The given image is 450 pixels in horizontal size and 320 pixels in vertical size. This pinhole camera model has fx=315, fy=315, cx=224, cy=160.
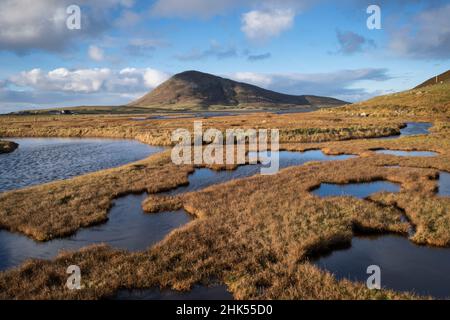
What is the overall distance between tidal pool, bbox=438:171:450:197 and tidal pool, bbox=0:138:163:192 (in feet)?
111

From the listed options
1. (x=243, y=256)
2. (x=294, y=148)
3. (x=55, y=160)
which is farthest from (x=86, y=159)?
(x=243, y=256)

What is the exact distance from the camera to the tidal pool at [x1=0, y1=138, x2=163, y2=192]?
107 ft

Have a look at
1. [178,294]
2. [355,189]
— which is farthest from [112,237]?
[355,189]

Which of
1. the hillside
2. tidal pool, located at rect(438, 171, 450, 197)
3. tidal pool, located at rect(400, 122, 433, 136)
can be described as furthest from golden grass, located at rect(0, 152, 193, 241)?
the hillside

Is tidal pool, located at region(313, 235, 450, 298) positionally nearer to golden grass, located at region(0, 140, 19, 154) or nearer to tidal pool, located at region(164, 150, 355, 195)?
tidal pool, located at region(164, 150, 355, 195)

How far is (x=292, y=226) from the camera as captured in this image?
16.5 m

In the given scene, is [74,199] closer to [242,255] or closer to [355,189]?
[242,255]

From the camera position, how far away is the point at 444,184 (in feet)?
82.1

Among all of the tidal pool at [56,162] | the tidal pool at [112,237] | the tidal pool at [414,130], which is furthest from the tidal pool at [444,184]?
the tidal pool at [414,130]

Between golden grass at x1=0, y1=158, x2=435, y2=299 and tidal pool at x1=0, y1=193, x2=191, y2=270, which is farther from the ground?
golden grass at x1=0, y1=158, x2=435, y2=299

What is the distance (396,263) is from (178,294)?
9.39 m

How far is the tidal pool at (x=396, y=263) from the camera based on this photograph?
39.3 feet

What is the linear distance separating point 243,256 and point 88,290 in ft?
20.1
